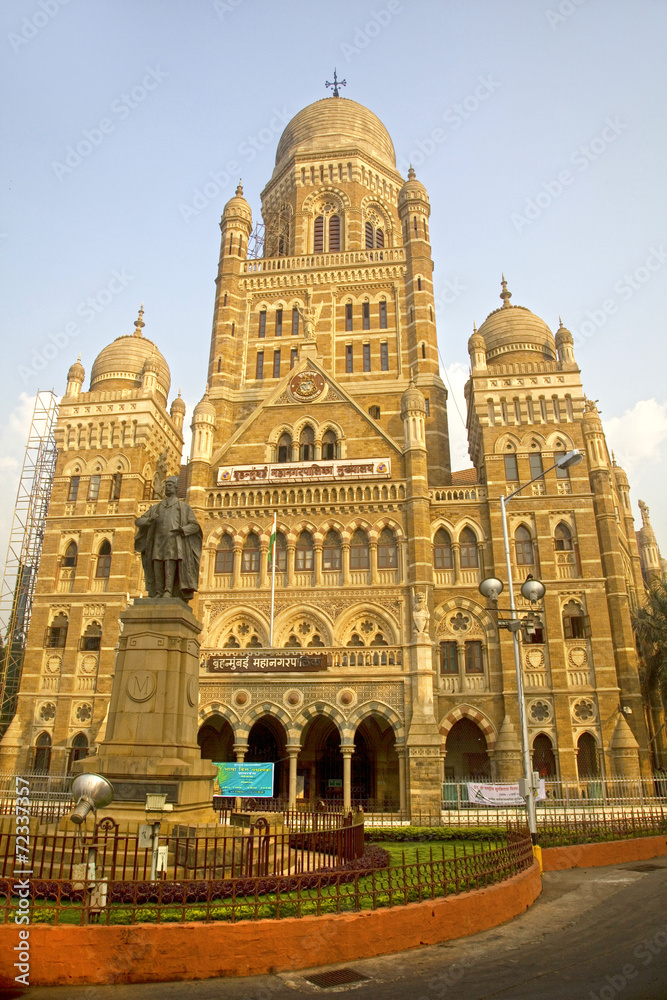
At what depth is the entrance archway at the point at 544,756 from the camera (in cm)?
3019

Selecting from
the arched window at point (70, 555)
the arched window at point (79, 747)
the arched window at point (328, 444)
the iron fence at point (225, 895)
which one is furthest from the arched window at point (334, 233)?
the iron fence at point (225, 895)

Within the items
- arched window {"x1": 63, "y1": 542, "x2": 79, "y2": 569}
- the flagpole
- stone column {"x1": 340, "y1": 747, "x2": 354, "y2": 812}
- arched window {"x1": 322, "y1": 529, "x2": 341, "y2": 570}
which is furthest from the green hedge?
arched window {"x1": 63, "y1": 542, "x2": 79, "y2": 569}

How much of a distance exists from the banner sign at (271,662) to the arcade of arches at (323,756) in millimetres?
2489

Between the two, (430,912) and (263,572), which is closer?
(430,912)

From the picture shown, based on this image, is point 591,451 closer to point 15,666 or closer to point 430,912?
point 430,912

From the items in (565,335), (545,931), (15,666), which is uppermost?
(565,335)

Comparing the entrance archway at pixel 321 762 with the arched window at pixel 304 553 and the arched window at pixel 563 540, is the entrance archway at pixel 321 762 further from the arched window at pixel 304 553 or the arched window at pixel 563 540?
the arched window at pixel 563 540

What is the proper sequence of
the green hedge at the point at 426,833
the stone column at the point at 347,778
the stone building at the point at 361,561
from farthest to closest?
the stone building at the point at 361,561 < the stone column at the point at 347,778 < the green hedge at the point at 426,833

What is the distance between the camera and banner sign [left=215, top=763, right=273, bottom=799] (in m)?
26.6

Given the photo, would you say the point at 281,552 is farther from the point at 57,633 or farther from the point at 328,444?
the point at 57,633

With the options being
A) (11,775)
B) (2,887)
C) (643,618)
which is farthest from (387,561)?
(2,887)

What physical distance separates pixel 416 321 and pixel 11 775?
100 ft

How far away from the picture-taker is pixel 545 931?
10742mm

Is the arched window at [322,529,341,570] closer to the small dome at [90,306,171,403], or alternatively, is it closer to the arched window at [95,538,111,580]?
the arched window at [95,538,111,580]
